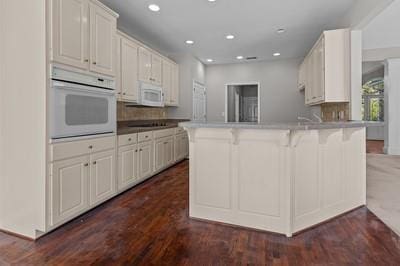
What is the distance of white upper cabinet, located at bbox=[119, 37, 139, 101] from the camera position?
3594mm

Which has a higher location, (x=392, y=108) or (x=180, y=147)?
(x=392, y=108)

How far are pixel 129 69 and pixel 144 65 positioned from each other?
0.51m

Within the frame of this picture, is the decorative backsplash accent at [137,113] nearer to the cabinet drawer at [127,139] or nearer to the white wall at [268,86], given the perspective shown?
the cabinet drawer at [127,139]

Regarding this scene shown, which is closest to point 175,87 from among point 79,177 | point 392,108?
point 79,177

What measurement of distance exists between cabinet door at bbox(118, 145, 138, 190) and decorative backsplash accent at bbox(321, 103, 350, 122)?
3.29 m

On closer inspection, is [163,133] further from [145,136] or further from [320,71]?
[320,71]

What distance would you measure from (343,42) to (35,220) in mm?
4392

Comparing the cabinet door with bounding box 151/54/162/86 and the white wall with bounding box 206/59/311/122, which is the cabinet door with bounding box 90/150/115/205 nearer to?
the cabinet door with bounding box 151/54/162/86

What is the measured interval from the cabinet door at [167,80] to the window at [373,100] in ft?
26.7

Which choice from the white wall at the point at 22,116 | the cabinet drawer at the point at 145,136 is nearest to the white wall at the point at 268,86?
the cabinet drawer at the point at 145,136

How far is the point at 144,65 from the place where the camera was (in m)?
4.21

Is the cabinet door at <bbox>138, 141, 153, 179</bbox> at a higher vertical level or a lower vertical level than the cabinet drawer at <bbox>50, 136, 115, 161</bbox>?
lower

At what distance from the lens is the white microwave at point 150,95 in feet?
13.5

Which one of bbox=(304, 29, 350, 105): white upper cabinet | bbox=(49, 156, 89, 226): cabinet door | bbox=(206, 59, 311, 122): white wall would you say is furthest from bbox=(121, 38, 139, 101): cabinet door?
bbox=(206, 59, 311, 122): white wall
